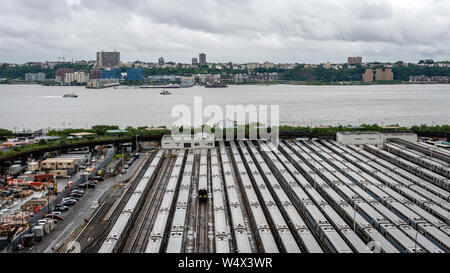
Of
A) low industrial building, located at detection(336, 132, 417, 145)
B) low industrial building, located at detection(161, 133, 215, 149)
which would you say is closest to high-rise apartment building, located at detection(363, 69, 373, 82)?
low industrial building, located at detection(336, 132, 417, 145)

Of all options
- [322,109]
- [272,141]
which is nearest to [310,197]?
[272,141]

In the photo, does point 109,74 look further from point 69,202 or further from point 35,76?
point 69,202

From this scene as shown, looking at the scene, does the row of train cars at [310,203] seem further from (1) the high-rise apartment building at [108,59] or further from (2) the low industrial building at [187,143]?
(1) the high-rise apartment building at [108,59]

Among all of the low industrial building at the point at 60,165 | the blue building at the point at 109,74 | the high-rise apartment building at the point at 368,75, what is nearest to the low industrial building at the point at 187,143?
the low industrial building at the point at 60,165

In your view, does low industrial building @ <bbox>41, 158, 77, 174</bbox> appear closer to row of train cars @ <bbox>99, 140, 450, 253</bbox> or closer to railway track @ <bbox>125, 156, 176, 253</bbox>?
row of train cars @ <bbox>99, 140, 450, 253</bbox>

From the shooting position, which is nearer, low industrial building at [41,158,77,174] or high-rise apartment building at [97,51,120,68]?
low industrial building at [41,158,77,174]
